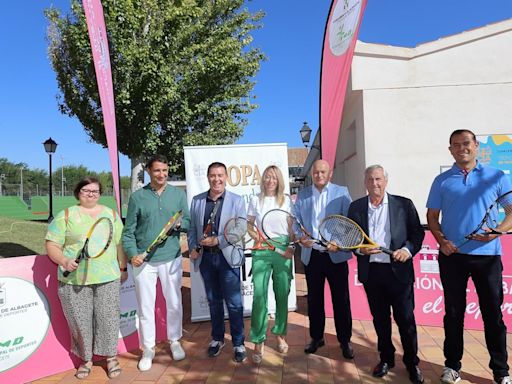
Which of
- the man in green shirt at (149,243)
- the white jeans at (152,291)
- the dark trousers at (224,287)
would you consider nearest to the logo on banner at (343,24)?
the man in green shirt at (149,243)

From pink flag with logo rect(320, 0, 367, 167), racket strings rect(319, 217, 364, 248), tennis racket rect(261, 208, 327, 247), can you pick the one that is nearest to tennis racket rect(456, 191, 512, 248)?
racket strings rect(319, 217, 364, 248)

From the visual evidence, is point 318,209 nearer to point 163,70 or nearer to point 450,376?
point 450,376

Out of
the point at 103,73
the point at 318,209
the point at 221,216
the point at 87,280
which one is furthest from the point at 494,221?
the point at 103,73

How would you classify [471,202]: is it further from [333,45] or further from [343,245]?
[333,45]

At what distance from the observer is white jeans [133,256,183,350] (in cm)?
351

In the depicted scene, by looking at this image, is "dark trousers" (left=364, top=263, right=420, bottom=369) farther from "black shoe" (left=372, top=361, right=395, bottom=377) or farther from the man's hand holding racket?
the man's hand holding racket

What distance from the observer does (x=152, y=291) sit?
3561 mm

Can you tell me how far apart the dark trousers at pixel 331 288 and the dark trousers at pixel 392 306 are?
33cm

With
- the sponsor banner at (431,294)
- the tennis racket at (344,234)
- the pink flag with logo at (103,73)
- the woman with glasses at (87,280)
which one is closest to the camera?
the tennis racket at (344,234)

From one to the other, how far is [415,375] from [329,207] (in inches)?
62.9

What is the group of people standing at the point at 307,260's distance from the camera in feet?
9.52

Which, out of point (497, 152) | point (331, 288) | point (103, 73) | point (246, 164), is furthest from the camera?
point (497, 152)

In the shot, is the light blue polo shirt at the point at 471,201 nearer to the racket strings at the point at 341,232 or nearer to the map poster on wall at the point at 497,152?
the racket strings at the point at 341,232

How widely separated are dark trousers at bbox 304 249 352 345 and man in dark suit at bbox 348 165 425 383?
0.32 metres
